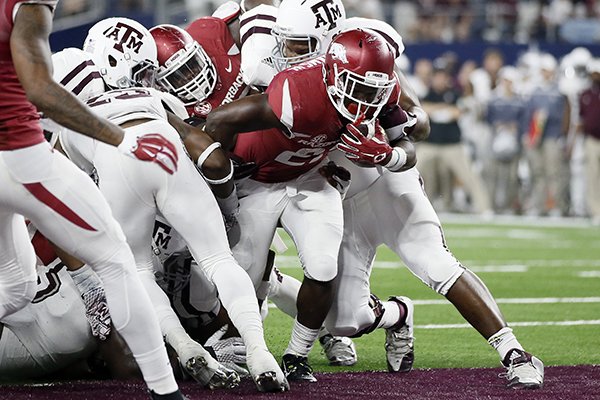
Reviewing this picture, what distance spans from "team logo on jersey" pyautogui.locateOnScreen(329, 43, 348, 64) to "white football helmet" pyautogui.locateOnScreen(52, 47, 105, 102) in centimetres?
104

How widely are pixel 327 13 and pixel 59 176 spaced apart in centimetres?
185

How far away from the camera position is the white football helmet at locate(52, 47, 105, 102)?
4.82 meters

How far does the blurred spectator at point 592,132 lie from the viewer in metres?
13.1

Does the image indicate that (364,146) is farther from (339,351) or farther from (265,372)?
(339,351)

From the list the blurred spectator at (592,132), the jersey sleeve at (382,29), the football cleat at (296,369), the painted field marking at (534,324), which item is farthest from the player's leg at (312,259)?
the blurred spectator at (592,132)

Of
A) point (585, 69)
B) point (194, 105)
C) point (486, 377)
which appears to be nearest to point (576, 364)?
point (486, 377)

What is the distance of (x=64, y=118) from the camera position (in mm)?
3580

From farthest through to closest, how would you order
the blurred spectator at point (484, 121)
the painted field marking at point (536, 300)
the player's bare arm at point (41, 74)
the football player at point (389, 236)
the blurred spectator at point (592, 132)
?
the blurred spectator at point (484, 121) → the blurred spectator at point (592, 132) → the painted field marking at point (536, 300) → the football player at point (389, 236) → the player's bare arm at point (41, 74)

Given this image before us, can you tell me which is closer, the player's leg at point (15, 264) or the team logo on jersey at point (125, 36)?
the player's leg at point (15, 264)

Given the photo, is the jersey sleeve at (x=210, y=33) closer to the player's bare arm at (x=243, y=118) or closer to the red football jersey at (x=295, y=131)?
the red football jersey at (x=295, y=131)

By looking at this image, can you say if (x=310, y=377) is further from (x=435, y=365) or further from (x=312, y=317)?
(x=435, y=365)

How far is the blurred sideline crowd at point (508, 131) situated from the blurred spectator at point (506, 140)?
1 centimetres

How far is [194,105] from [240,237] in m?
0.67

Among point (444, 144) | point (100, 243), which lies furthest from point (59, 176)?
point (444, 144)
